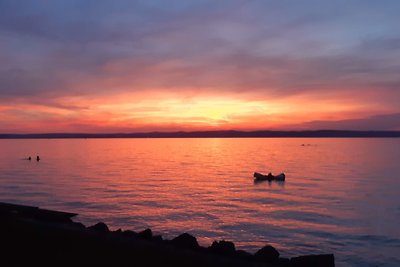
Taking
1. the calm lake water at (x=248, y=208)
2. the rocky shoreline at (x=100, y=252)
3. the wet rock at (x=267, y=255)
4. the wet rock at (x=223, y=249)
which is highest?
the rocky shoreline at (x=100, y=252)

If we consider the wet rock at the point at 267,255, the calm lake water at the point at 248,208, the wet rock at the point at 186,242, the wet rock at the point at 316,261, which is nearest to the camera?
the wet rock at the point at 316,261

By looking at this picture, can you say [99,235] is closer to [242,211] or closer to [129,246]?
[129,246]

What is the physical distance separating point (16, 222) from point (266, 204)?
22.3 m

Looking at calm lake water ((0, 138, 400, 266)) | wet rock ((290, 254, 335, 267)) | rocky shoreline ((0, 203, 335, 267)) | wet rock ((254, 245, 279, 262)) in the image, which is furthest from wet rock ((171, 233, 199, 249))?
calm lake water ((0, 138, 400, 266))

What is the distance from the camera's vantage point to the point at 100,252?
36.9 ft

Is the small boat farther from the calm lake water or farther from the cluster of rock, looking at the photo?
the cluster of rock

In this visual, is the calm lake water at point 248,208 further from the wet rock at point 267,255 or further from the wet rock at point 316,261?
the wet rock at point 316,261

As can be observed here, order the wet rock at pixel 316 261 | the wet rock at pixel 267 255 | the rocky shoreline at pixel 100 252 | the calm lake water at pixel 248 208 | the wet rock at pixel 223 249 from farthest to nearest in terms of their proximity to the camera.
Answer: the calm lake water at pixel 248 208 → the wet rock at pixel 223 249 → the wet rock at pixel 267 255 → the wet rock at pixel 316 261 → the rocky shoreline at pixel 100 252

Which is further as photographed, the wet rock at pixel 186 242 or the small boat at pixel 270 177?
the small boat at pixel 270 177

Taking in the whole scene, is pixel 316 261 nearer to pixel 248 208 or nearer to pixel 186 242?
pixel 186 242

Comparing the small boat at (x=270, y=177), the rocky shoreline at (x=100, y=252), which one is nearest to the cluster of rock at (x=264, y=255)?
the rocky shoreline at (x=100, y=252)

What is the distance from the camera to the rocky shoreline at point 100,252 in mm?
10484

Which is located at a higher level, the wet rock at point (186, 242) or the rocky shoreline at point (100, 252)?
the rocky shoreline at point (100, 252)

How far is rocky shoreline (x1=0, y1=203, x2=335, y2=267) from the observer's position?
1048 cm
